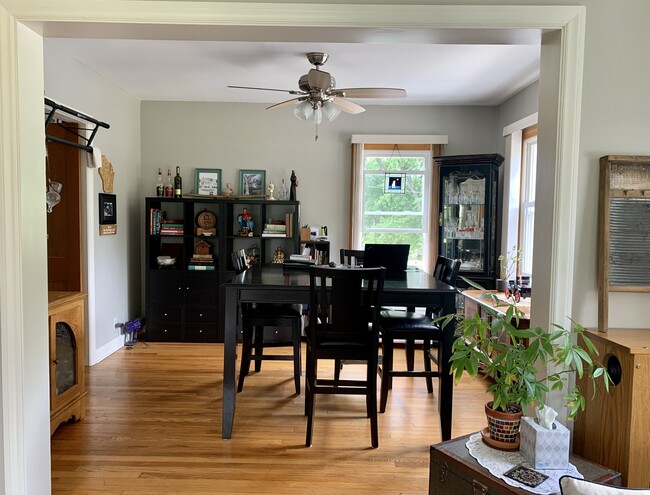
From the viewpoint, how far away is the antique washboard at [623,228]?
1.67m

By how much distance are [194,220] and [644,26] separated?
4.43 m

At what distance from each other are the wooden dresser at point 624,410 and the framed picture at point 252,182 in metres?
4.07

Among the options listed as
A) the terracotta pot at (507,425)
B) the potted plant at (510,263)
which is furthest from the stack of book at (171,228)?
the terracotta pot at (507,425)

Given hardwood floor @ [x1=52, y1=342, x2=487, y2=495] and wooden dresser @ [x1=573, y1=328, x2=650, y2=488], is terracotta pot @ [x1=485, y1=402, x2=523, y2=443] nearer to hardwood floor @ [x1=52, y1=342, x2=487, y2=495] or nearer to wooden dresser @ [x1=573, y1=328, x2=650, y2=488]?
wooden dresser @ [x1=573, y1=328, x2=650, y2=488]

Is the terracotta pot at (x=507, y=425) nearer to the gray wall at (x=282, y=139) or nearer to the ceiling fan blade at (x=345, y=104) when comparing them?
the ceiling fan blade at (x=345, y=104)

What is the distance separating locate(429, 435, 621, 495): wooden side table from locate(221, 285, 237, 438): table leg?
1.50m

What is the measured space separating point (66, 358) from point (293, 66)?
2.80 m

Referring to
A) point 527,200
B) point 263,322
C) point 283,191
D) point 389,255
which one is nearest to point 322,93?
point 389,255

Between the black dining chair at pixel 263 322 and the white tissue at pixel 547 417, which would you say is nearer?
the white tissue at pixel 547 417

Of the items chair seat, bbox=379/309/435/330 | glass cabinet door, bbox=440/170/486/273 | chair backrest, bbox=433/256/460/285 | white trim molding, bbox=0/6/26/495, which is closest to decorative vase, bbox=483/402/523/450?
chair seat, bbox=379/309/435/330

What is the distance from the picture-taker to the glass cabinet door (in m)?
4.66

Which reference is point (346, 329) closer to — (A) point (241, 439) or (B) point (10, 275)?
(A) point (241, 439)

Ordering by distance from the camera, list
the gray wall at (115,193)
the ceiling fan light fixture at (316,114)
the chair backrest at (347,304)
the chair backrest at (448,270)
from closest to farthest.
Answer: the chair backrest at (347,304), the chair backrest at (448,270), the ceiling fan light fixture at (316,114), the gray wall at (115,193)

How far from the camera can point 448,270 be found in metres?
3.26
